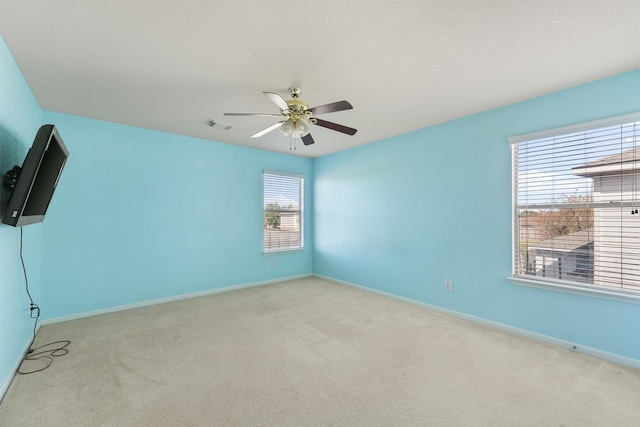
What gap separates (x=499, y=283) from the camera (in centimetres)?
308

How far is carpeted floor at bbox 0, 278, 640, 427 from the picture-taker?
1728 millimetres

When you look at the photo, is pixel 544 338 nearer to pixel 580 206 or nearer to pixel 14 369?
A: pixel 580 206

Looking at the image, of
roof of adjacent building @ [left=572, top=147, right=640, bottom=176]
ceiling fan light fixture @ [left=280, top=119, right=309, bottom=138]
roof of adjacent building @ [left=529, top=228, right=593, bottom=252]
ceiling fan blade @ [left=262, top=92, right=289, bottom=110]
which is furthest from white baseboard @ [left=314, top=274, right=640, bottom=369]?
ceiling fan blade @ [left=262, top=92, right=289, bottom=110]

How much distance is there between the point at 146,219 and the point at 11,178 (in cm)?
193

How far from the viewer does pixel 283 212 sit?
211 inches

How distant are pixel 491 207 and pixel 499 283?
0.86 meters

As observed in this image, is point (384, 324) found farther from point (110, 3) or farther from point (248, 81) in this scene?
point (110, 3)

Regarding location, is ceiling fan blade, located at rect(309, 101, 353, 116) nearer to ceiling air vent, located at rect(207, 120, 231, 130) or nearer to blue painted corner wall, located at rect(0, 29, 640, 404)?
ceiling air vent, located at rect(207, 120, 231, 130)

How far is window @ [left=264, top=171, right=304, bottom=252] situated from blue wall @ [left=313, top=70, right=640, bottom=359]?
86 centimetres

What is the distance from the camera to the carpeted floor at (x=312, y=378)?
173cm

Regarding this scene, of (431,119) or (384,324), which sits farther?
(431,119)

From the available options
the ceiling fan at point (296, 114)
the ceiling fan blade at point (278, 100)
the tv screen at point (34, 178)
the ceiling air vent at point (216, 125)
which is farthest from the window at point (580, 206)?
the tv screen at point (34, 178)

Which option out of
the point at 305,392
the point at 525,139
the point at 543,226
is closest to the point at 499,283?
the point at 543,226

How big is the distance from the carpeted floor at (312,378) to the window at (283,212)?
6.87 feet
